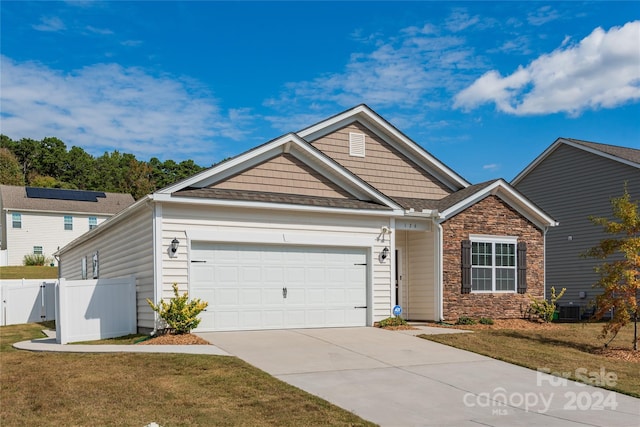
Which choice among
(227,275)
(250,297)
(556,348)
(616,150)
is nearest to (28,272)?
(227,275)

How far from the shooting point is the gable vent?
757 inches

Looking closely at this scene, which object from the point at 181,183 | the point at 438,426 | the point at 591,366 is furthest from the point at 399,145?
the point at 438,426

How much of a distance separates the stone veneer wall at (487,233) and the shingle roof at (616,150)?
6.42m

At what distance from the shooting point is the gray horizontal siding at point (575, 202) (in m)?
23.2

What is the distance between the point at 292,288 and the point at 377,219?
10.3 ft

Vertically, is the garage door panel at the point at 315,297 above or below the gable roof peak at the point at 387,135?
below

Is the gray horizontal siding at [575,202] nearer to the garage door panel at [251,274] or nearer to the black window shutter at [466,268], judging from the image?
the black window shutter at [466,268]

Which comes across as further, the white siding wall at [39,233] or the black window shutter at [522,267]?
the white siding wall at [39,233]

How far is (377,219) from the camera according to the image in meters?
16.5

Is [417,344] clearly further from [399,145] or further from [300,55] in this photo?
[300,55]

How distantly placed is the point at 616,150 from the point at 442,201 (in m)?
9.88

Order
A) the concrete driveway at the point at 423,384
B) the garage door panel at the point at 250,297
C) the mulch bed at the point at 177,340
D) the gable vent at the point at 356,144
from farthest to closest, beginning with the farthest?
1. the gable vent at the point at 356,144
2. the garage door panel at the point at 250,297
3. the mulch bed at the point at 177,340
4. the concrete driveway at the point at 423,384

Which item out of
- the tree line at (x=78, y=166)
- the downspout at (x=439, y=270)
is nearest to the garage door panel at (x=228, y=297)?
the downspout at (x=439, y=270)

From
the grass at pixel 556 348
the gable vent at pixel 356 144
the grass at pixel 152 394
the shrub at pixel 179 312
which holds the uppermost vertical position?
the gable vent at pixel 356 144
